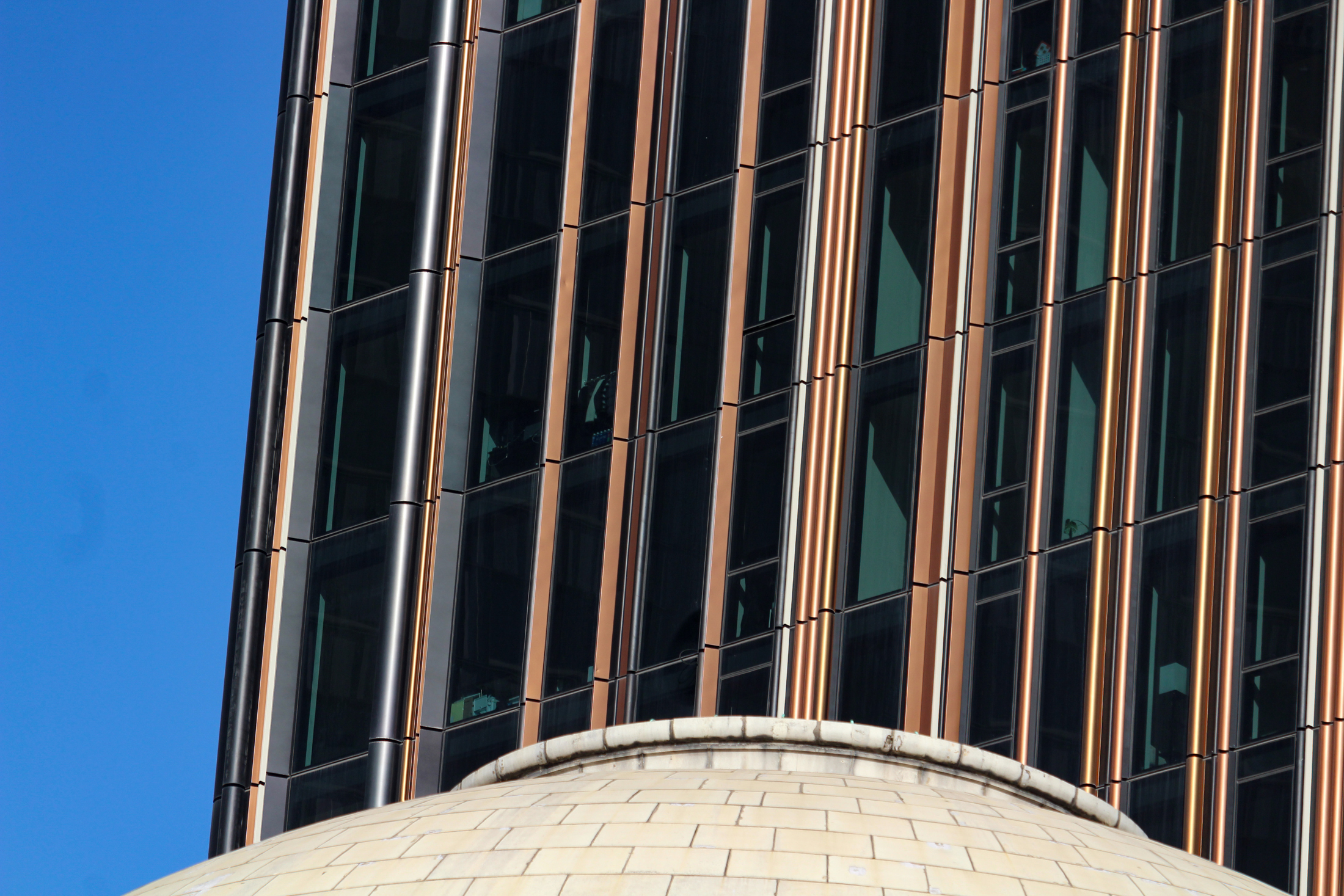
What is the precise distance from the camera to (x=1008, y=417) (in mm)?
45781

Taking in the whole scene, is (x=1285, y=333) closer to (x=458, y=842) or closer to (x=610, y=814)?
(x=610, y=814)

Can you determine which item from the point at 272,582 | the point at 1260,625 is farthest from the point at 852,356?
the point at 272,582

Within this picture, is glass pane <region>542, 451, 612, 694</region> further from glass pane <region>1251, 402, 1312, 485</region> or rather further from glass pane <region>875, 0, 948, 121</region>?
glass pane <region>1251, 402, 1312, 485</region>

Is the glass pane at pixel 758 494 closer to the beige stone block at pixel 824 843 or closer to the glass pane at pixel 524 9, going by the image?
the glass pane at pixel 524 9

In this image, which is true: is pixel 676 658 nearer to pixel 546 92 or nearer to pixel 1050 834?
pixel 546 92

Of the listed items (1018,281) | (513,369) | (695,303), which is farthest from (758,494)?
(1018,281)

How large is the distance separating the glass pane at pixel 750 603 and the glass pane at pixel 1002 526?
3.83m

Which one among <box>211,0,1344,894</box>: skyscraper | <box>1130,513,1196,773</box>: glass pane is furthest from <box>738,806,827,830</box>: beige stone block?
<box>1130,513,1196,773</box>: glass pane

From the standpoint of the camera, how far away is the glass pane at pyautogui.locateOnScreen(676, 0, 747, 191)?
4819 centimetres

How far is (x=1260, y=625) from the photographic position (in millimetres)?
42906

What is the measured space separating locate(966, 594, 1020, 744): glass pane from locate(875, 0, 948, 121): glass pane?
9884 mm

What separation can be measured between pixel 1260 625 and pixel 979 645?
4.94 metres

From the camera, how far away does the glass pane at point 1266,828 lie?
41781 millimetres

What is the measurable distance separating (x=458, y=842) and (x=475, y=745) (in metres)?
23.6
